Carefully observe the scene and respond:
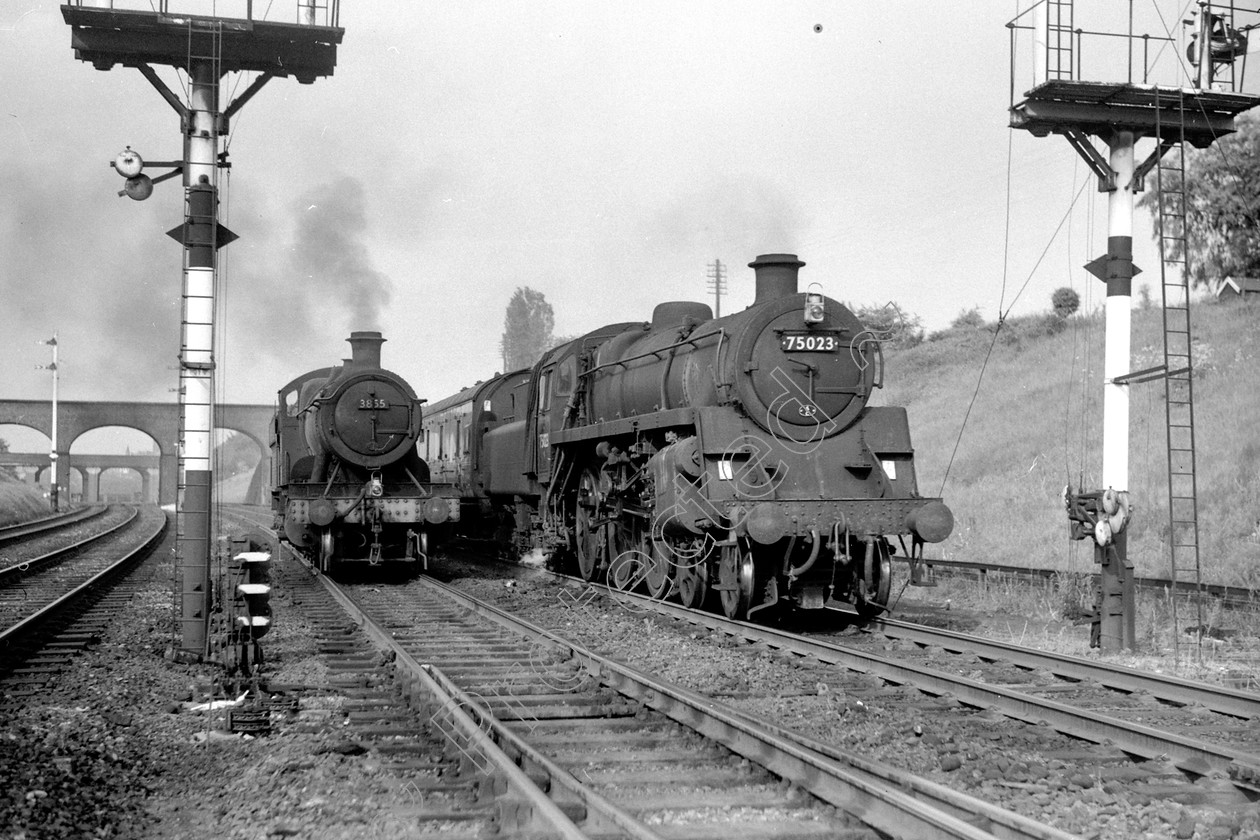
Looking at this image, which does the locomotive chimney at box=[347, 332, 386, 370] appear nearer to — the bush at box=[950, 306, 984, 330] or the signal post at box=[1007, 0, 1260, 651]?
the signal post at box=[1007, 0, 1260, 651]

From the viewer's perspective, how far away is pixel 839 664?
328 inches

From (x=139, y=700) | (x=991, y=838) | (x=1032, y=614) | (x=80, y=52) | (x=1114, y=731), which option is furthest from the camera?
(x=1032, y=614)

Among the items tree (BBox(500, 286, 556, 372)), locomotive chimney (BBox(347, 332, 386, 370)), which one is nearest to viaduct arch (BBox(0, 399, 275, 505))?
tree (BBox(500, 286, 556, 372))

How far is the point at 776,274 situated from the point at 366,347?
815cm

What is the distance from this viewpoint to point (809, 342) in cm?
1077

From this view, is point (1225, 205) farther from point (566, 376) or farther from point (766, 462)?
point (766, 462)

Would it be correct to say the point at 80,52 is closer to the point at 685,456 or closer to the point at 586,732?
the point at 685,456

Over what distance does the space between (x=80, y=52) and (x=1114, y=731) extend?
959 centimetres

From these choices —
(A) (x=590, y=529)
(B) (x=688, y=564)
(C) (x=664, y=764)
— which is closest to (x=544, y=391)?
(A) (x=590, y=529)

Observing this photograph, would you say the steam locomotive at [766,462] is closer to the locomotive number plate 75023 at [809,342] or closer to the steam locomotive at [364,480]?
the locomotive number plate 75023 at [809,342]

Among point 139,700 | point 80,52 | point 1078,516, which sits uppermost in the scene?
point 80,52

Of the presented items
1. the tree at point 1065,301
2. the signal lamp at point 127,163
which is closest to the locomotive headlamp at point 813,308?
→ the signal lamp at point 127,163

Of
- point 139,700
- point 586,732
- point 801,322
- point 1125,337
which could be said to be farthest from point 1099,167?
point 139,700

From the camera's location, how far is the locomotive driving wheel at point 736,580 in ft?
33.8
